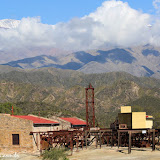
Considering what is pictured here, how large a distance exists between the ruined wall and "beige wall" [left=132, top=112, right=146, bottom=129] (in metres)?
16.2

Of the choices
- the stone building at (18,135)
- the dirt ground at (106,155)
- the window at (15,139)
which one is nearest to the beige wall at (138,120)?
the dirt ground at (106,155)

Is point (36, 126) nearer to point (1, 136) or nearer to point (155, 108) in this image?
point (1, 136)

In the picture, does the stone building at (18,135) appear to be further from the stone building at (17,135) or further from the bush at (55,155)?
the bush at (55,155)

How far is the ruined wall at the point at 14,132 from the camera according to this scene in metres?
51.9

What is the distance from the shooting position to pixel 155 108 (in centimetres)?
15250

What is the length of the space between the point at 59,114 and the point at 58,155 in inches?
2906

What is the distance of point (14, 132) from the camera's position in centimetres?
5253

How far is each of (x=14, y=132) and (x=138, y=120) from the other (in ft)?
64.3

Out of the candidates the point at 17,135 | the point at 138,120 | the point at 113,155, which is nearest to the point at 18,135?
the point at 17,135

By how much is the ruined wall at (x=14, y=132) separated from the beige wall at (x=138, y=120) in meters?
16.2

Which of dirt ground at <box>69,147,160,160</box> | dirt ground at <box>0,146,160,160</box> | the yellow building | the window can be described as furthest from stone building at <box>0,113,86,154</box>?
the yellow building

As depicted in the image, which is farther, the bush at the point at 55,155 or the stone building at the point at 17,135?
the stone building at the point at 17,135

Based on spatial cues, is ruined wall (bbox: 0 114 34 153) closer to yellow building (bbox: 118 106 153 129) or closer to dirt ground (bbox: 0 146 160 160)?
dirt ground (bbox: 0 146 160 160)

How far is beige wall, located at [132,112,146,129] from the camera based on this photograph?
174 feet
